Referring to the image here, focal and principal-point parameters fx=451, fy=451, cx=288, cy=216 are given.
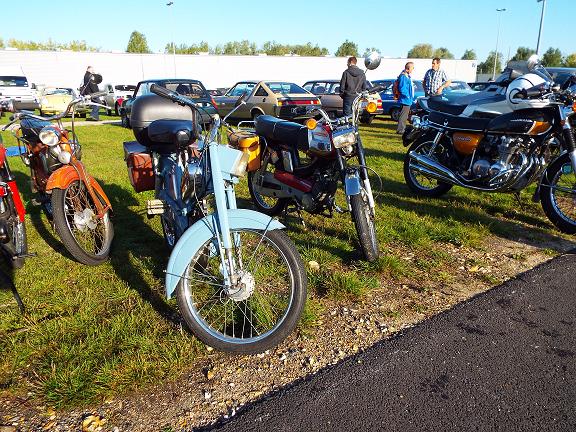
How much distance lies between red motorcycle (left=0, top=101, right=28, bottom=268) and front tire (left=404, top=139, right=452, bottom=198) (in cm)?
431

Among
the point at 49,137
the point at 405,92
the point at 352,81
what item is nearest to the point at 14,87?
the point at 352,81

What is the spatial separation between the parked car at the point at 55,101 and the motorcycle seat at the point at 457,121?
12.8 feet

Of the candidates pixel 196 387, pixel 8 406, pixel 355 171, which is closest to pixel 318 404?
pixel 196 387

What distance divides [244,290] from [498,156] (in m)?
3.45

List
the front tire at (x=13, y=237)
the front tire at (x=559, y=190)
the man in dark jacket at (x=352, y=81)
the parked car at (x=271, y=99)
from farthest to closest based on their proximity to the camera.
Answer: the parked car at (x=271, y=99), the man in dark jacket at (x=352, y=81), the front tire at (x=559, y=190), the front tire at (x=13, y=237)

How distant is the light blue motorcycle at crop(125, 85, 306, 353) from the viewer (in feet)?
8.07

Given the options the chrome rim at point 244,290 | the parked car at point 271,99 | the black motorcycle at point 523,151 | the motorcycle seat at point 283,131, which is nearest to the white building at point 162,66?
the parked car at point 271,99

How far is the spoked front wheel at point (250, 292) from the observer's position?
2463 millimetres

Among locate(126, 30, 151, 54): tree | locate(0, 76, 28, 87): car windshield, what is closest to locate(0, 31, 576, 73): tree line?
locate(126, 30, 151, 54): tree

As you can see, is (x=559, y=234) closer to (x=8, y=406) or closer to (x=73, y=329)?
(x=73, y=329)

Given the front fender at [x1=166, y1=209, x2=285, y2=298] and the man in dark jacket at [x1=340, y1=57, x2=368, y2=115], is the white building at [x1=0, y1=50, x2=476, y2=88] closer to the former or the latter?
the man in dark jacket at [x1=340, y1=57, x2=368, y2=115]

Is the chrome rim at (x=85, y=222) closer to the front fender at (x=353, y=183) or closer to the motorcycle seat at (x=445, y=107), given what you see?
the front fender at (x=353, y=183)

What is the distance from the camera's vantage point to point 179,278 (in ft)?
8.20

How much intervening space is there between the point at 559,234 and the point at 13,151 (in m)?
5.19
